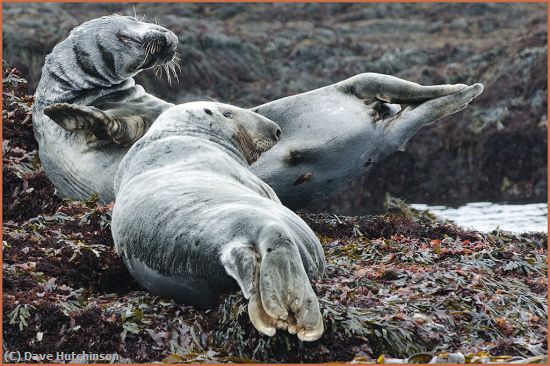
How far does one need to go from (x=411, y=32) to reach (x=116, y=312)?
2330cm

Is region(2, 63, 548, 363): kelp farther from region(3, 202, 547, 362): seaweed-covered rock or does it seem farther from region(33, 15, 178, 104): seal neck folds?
region(33, 15, 178, 104): seal neck folds

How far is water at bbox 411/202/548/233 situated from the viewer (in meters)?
12.1

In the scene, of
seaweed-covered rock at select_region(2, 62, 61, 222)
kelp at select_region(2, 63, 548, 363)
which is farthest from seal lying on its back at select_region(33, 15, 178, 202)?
kelp at select_region(2, 63, 548, 363)

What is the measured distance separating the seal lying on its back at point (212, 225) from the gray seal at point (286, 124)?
165cm

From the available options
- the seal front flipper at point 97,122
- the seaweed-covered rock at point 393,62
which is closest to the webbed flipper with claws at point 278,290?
the seal front flipper at point 97,122

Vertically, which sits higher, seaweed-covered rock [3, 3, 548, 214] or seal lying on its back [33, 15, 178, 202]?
seal lying on its back [33, 15, 178, 202]

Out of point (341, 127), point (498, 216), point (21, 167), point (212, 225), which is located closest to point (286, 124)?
point (341, 127)

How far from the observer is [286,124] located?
961cm

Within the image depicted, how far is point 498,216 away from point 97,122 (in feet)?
19.5

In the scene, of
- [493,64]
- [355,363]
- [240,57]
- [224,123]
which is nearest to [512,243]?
[224,123]

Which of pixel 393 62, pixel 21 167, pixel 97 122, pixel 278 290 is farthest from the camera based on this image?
pixel 393 62

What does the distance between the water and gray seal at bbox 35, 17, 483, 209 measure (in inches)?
83.9

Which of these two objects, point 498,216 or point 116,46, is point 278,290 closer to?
point 116,46

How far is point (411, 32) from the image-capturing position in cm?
2873
